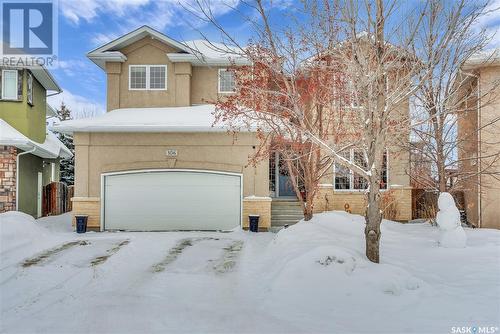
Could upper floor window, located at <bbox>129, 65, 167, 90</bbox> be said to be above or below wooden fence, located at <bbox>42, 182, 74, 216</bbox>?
above

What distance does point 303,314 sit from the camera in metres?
4.91

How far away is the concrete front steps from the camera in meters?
13.7

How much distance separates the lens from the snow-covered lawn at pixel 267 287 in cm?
458

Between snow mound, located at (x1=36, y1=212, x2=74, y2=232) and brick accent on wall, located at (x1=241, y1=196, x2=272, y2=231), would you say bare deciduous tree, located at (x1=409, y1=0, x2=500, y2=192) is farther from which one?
snow mound, located at (x1=36, y1=212, x2=74, y2=232)

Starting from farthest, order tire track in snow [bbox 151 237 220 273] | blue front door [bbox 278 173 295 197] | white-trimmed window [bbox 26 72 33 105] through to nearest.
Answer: blue front door [bbox 278 173 295 197] < white-trimmed window [bbox 26 72 33 105] < tire track in snow [bbox 151 237 220 273]

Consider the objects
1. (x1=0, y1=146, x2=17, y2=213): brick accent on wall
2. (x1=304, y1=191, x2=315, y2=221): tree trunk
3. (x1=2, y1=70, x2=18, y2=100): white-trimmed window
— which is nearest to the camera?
(x1=304, y1=191, x2=315, y2=221): tree trunk

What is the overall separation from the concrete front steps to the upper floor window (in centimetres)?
682

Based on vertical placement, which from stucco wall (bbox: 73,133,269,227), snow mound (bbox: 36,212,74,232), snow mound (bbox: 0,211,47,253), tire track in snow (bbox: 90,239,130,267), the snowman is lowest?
tire track in snow (bbox: 90,239,130,267)

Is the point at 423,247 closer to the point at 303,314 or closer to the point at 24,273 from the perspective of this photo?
the point at 303,314

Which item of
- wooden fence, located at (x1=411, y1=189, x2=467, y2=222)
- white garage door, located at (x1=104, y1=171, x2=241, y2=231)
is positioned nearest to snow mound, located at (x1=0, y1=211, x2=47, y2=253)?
white garage door, located at (x1=104, y1=171, x2=241, y2=231)

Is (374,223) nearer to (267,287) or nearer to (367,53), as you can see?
(267,287)

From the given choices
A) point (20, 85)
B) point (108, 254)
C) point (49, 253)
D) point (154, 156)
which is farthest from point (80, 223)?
point (20, 85)

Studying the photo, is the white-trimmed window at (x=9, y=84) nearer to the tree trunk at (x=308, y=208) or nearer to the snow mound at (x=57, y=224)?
the snow mound at (x=57, y=224)

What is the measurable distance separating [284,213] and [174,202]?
4282 millimetres
